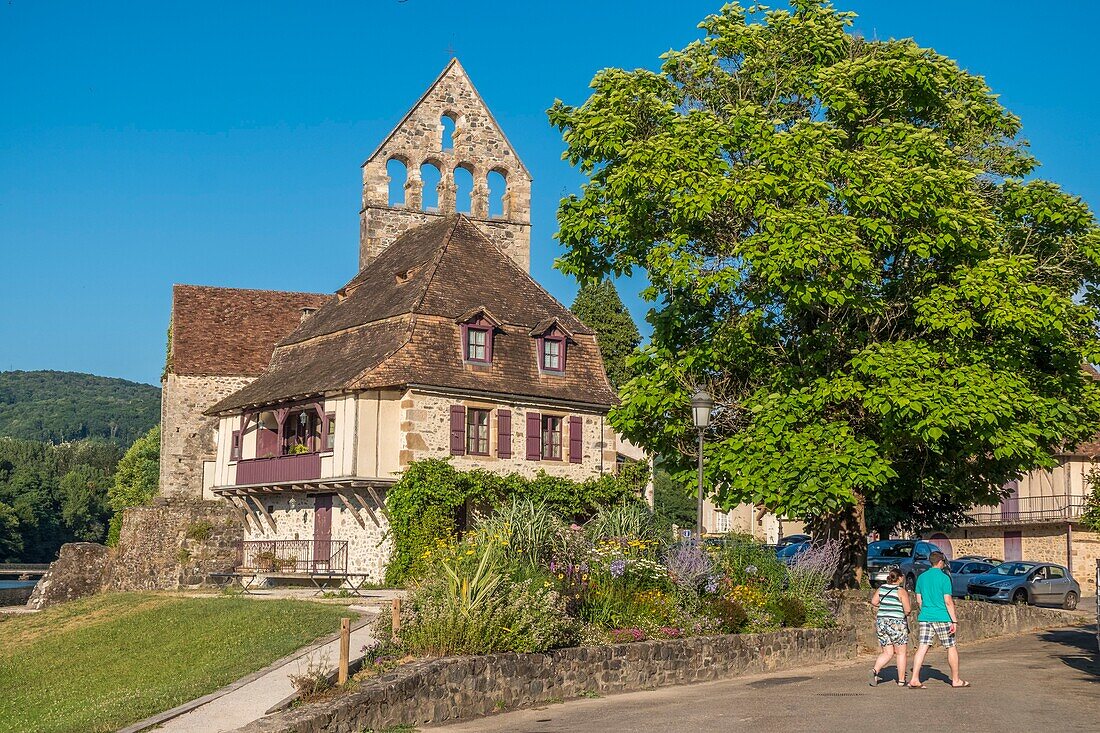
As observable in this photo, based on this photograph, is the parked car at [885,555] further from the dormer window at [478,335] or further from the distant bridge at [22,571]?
the distant bridge at [22,571]

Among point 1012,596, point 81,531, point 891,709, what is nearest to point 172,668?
point 891,709

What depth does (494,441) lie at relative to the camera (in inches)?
1457

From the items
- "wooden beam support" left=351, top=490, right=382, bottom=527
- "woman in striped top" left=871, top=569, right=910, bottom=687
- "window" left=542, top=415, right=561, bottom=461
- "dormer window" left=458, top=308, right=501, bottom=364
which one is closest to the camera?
"woman in striped top" left=871, top=569, right=910, bottom=687

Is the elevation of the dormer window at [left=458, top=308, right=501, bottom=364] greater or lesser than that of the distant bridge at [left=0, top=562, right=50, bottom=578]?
greater

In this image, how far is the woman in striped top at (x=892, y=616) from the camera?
17062 mm

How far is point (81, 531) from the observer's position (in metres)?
92.8

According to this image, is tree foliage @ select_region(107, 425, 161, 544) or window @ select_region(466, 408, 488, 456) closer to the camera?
window @ select_region(466, 408, 488, 456)

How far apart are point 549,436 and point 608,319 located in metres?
28.5

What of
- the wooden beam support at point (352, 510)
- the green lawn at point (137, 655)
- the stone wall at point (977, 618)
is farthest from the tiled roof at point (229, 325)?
the stone wall at point (977, 618)

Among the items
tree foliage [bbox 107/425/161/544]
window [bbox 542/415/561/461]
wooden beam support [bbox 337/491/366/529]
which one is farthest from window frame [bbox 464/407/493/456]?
tree foliage [bbox 107/425/161/544]

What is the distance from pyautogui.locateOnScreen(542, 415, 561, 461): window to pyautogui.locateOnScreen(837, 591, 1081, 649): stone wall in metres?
12.7

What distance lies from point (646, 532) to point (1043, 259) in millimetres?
9855

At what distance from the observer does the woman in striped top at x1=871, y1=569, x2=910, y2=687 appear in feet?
56.0

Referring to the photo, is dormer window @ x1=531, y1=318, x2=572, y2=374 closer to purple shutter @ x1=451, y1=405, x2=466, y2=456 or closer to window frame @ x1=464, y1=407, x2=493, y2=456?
window frame @ x1=464, y1=407, x2=493, y2=456
